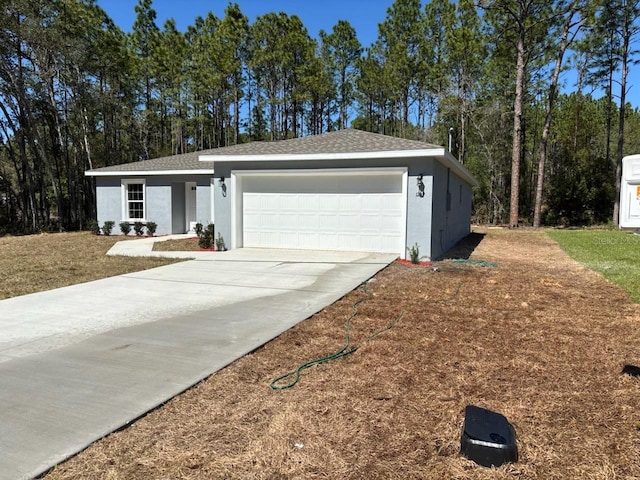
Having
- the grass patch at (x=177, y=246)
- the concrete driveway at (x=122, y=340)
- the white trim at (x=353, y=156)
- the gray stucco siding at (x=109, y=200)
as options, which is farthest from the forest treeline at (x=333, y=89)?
the concrete driveway at (x=122, y=340)

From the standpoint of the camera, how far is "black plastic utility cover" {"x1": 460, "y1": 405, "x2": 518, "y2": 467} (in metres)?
2.42

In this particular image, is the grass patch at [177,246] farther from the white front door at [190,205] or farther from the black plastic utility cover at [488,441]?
the black plastic utility cover at [488,441]

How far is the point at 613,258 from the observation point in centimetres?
1121

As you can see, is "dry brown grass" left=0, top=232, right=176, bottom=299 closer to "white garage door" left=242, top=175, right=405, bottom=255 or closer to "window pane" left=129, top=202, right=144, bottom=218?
"white garage door" left=242, top=175, right=405, bottom=255

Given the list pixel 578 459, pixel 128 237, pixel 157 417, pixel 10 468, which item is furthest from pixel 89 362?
pixel 128 237

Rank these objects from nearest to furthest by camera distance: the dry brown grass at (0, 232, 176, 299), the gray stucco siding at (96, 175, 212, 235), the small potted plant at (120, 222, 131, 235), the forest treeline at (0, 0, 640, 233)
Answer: the dry brown grass at (0, 232, 176, 299) → the gray stucco siding at (96, 175, 212, 235) → the small potted plant at (120, 222, 131, 235) → the forest treeline at (0, 0, 640, 233)

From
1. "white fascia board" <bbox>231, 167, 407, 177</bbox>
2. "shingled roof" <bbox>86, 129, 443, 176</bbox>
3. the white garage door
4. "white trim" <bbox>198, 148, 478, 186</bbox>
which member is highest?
"shingled roof" <bbox>86, 129, 443, 176</bbox>

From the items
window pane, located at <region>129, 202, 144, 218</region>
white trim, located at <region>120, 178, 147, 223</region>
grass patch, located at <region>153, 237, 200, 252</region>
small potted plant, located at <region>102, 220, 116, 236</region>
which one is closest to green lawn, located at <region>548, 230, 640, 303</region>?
grass patch, located at <region>153, 237, 200, 252</region>

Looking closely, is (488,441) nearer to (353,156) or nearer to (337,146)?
(353,156)

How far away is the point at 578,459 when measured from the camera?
247 centimetres

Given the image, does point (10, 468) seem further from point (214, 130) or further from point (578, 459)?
point (214, 130)

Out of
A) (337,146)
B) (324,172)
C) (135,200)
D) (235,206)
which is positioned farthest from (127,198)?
(337,146)

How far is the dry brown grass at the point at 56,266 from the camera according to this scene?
24.7 ft

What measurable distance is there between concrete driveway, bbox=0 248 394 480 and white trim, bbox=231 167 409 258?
224cm
